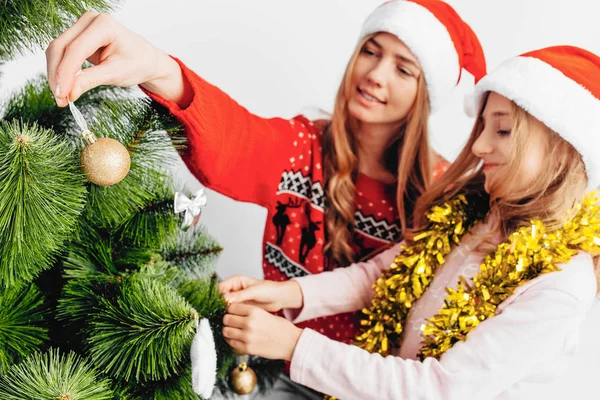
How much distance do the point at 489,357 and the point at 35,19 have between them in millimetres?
640

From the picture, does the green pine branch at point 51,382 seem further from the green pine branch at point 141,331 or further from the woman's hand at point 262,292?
the woman's hand at point 262,292

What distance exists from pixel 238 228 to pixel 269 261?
0.29m

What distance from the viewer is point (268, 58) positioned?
1.27m

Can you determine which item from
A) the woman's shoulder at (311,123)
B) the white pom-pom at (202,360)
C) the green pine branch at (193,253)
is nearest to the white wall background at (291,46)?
the woman's shoulder at (311,123)

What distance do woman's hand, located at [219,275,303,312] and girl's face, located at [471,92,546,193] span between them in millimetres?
351

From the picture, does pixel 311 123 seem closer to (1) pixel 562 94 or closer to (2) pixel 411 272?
(2) pixel 411 272

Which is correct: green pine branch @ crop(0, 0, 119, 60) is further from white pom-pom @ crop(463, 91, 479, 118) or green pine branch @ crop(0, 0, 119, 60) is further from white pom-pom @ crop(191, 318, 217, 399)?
white pom-pom @ crop(463, 91, 479, 118)

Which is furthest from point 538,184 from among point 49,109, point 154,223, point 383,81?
point 49,109

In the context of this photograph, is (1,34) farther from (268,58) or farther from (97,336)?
(268,58)

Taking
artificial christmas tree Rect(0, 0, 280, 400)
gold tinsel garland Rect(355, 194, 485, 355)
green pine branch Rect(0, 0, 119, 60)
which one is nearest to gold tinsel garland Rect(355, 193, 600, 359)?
gold tinsel garland Rect(355, 194, 485, 355)

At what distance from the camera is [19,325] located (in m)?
0.53

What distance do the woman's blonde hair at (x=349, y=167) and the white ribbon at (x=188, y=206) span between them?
1.45 feet

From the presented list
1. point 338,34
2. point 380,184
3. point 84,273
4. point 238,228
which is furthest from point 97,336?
point 338,34

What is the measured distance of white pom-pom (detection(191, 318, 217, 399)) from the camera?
54 cm
